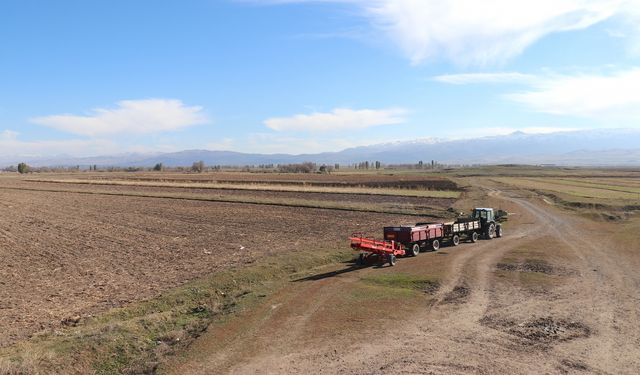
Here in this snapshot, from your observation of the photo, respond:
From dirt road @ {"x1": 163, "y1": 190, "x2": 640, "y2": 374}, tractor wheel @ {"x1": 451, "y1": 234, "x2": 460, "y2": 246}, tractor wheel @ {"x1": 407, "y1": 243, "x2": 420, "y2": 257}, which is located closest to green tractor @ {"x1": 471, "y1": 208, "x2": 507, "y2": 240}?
tractor wheel @ {"x1": 451, "y1": 234, "x2": 460, "y2": 246}

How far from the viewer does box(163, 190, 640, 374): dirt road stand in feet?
40.5

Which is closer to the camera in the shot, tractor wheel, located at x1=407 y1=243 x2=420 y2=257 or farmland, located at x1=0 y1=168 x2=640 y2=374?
farmland, located at x1=0 y1=168 x2=640 y2=374

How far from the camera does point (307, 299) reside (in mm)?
17984

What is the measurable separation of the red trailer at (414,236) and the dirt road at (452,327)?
2522 millimetres

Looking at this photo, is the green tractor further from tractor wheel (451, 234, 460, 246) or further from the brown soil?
the brown soil

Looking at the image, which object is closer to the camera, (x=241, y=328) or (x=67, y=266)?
(x=241, y=328)

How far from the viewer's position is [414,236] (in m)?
26.9

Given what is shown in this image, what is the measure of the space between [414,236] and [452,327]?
12.1 meters

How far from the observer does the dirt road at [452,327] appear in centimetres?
1236

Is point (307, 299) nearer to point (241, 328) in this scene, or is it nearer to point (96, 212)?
point (241, 328)

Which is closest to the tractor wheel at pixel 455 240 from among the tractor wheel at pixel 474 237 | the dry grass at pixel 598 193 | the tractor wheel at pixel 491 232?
the tractor wheel at pixel 474 237

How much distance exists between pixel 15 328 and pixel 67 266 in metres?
9.06

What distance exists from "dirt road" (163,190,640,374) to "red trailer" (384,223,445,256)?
8.27 feet

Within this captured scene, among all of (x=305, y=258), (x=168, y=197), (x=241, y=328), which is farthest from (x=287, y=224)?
(x=168, y=197)
